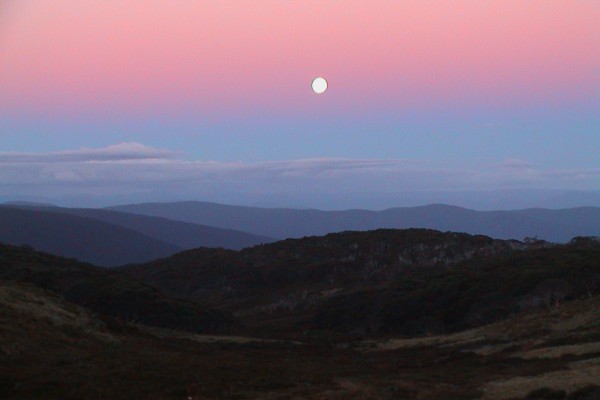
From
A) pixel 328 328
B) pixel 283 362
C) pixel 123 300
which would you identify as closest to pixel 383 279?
pixel 328 328

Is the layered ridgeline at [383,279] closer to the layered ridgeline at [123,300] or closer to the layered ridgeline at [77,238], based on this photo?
the layered ridgeline at [123,300]

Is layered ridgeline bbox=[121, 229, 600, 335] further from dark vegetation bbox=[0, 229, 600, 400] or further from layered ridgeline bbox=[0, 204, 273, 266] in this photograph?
layered ridgeline bbox=[0, 204, 273, 266]

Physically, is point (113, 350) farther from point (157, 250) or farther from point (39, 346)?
point (157, 250)

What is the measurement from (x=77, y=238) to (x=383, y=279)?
116 metres

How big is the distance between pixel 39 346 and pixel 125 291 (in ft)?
91.6

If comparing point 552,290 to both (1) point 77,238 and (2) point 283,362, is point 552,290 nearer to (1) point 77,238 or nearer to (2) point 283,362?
(2) point 283,362

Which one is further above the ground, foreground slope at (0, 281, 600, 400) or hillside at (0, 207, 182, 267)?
foreground slope at (0, 281, 600, 400)

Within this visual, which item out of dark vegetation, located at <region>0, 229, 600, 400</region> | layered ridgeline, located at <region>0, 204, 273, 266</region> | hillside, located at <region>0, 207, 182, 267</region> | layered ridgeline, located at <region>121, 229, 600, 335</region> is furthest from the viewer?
layered ridgeline, located at <region>0, 204, 273, 266</region>

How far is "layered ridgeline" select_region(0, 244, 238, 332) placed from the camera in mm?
51406

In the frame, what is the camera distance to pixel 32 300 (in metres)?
33.4

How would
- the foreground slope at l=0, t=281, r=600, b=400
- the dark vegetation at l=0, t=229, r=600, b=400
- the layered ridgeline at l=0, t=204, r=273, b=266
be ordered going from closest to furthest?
the foreground slope at l=0, t=281, r=600, b=400 < the dark vegetation at l=0, t=229, r=600, b=400 < the layered ridgeline at l=0, t=204, r=273, b=266

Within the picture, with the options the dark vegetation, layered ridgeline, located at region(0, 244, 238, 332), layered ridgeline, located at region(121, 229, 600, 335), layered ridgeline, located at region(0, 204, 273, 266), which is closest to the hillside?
layered ridgeline, located at region(0, 204, 273, 266)

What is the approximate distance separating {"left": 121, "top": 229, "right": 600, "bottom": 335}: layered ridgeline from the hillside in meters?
66.6

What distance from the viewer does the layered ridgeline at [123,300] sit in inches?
2024
